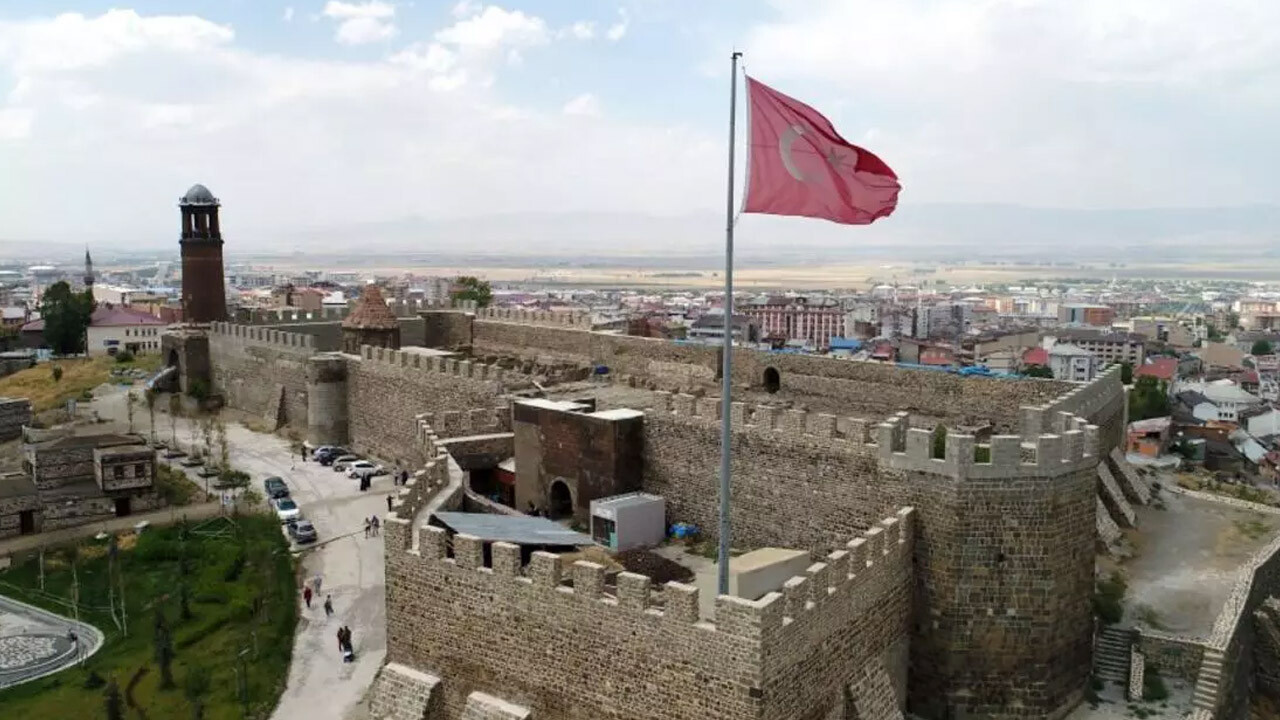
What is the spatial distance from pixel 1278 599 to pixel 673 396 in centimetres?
1198

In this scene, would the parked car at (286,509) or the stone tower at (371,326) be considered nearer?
the parked car at (286,509)

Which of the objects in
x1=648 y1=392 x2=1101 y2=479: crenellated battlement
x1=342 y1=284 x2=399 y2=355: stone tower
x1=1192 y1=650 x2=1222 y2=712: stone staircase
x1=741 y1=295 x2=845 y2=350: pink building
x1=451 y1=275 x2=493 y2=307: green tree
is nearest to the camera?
→ x1=648 y1=392 x2=1101 y2=479: crenellated battlement

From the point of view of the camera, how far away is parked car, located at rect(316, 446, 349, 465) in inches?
1178

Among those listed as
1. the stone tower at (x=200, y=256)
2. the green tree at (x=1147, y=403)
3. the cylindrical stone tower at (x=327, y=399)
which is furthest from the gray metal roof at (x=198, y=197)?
the green tree at (x=1147, y=403)

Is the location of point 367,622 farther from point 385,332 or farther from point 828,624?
point 385,332

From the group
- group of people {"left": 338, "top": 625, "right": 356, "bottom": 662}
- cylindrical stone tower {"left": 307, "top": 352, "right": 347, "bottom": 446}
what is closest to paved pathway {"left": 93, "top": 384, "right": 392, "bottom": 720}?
group of people {"left": 338, "top": 625, "right": 356, "bottom": 662}

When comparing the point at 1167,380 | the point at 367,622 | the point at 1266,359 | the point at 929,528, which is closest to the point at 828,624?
the point at 929,528

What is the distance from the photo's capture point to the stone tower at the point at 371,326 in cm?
3300

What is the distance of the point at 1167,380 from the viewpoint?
2918 inches

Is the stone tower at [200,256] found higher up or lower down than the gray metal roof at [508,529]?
higher up

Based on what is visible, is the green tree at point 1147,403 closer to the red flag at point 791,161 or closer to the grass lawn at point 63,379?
the grass lawn at point 63,379

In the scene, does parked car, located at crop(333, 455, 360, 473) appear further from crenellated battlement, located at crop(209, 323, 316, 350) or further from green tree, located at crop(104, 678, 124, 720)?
green tree, located at crop(104, 678, 124, 720)

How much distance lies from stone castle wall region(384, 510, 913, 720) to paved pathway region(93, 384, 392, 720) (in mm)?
2831

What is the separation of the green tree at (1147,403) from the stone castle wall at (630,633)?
46.6 meters
